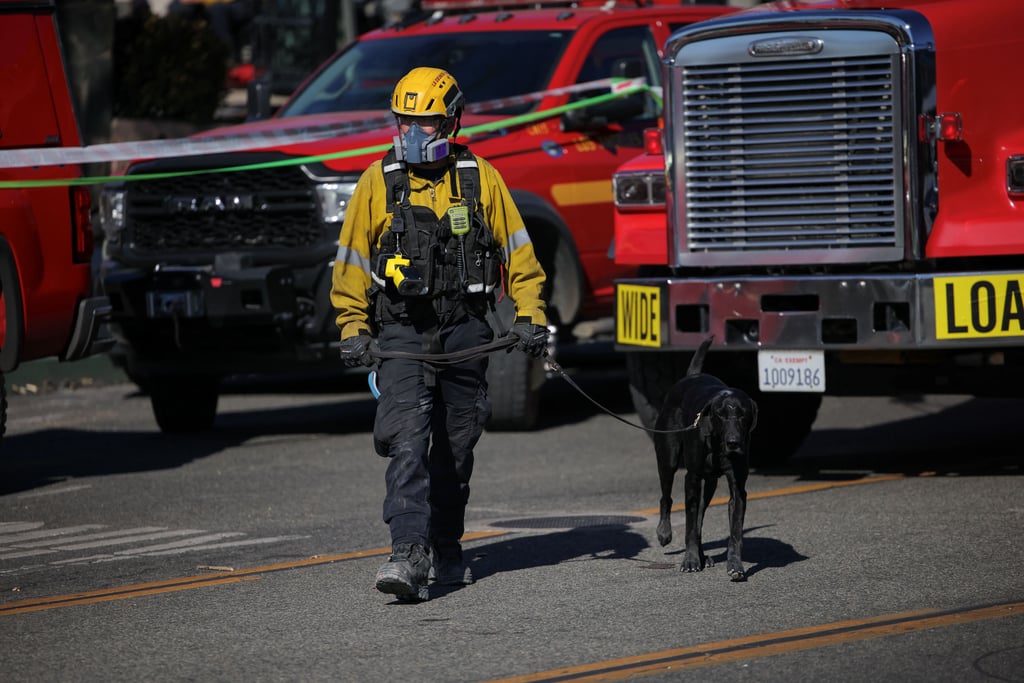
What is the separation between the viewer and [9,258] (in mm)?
9195

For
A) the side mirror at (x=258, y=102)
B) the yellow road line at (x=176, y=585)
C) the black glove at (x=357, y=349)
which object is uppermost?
the side mirror at (x=258, y=102)

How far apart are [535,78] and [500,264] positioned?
4.90 metres

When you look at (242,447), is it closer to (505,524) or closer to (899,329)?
(505,524)

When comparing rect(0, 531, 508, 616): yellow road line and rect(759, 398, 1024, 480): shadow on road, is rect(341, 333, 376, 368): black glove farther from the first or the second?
rect(759, 398, 1024, 480): shadow on road

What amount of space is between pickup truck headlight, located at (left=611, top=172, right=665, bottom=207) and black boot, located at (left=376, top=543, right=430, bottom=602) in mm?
3114

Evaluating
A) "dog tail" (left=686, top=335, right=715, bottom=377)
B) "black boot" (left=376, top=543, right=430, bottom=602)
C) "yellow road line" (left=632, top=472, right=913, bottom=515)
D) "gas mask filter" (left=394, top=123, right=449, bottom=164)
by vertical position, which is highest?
"gas mask filter" (left=394, top=123, right=449, bottom=164)

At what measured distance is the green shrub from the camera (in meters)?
18.2

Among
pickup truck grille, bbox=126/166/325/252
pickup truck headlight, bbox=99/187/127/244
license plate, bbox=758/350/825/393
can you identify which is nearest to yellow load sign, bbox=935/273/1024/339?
license plate, bbox=758/350/825/393

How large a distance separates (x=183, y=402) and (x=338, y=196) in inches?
82.6

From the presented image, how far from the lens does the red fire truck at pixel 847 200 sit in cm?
828

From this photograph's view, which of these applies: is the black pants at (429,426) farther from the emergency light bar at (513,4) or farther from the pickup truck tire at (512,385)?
the emergency light bar at (513,4)

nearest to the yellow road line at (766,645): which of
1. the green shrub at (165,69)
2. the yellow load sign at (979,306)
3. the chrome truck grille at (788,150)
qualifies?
the yellow load sign at (979,306)

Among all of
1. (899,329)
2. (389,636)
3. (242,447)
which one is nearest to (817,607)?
(389,636)

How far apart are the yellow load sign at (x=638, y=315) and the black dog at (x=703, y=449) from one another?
4.62 ft
